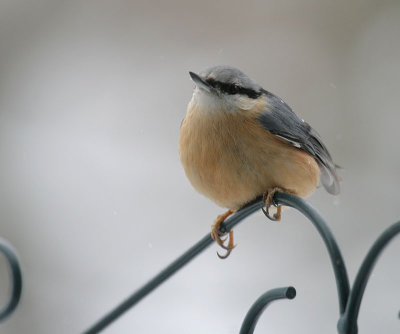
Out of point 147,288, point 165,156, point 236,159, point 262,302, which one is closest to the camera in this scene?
point 262,302

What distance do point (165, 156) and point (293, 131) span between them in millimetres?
2542

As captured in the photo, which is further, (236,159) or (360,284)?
(236,159)

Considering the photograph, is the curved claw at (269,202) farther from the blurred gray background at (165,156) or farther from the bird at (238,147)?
the blurred gray background at (165,156)

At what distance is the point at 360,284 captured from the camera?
1203 mm

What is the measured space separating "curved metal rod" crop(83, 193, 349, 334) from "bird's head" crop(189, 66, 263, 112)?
1.36ft

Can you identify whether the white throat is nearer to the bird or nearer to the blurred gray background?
the bird

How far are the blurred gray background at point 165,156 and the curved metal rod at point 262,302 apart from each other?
2.18 m

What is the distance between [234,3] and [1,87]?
1.94 m

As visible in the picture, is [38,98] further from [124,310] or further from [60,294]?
[124,310]

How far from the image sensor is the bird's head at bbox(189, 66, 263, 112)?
2.10 meters

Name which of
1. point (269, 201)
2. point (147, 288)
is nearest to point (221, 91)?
point (269, 201)

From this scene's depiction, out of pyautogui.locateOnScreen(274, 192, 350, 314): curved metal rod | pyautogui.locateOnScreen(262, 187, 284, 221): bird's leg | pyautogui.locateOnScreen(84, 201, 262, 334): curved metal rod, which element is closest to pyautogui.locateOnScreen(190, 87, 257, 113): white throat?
pyautogui.locateOnScreen(262, 187, 284, 221): bird's leg

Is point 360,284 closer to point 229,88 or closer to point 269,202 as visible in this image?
point 269,202

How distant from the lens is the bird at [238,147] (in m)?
2.00
